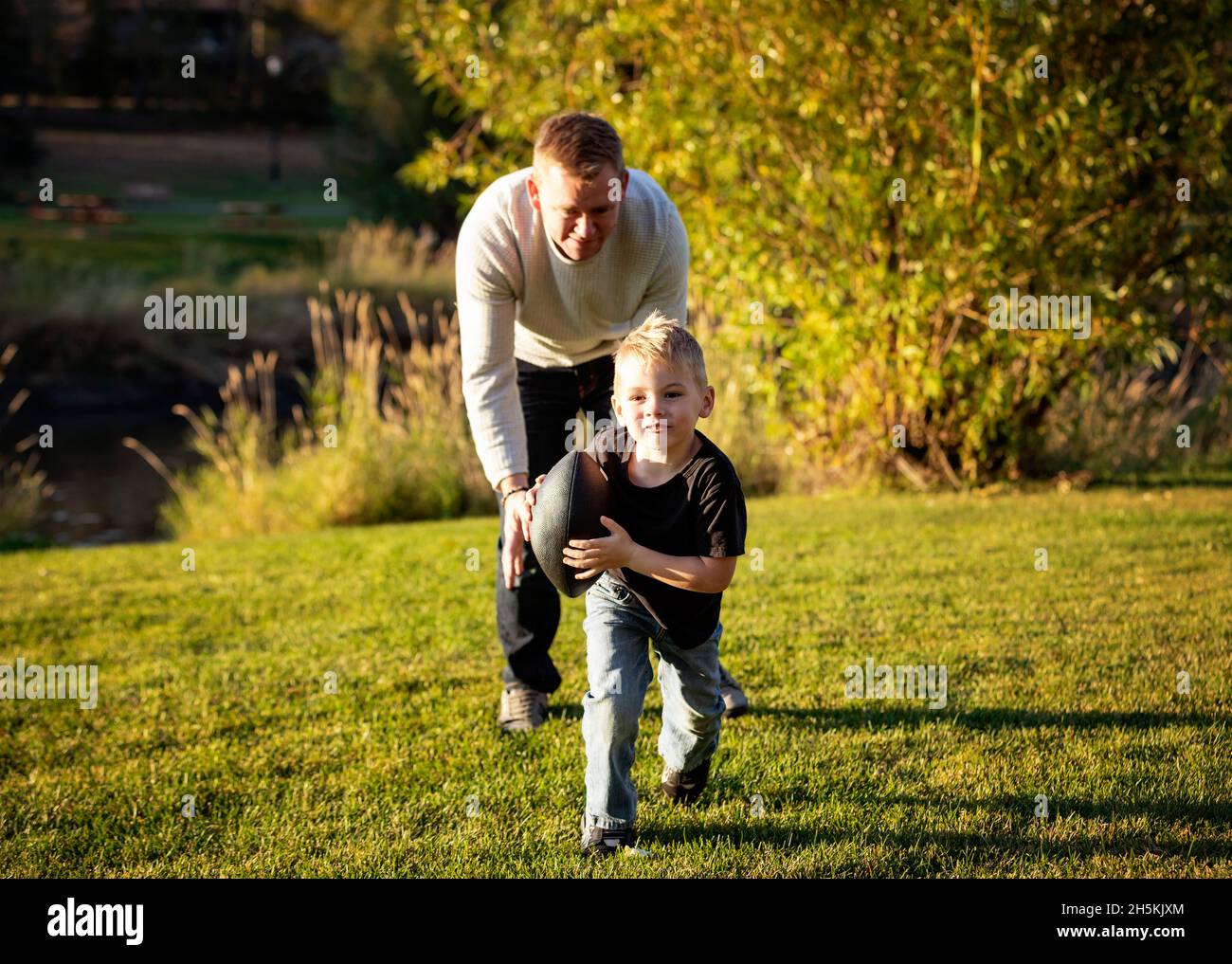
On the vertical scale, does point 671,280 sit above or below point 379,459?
above

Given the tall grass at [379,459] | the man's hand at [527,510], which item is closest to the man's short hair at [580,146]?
the man's hand at [527,510]

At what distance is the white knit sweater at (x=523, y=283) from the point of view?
14.3 feet

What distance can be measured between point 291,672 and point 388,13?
74.6ft

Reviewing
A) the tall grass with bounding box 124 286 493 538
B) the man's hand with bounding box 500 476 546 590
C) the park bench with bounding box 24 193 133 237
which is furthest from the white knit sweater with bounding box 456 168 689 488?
the park bench with bounding box 24 193 133 237

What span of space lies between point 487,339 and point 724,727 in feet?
5.64

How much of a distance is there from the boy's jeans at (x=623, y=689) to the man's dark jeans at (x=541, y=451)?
993 millimetres

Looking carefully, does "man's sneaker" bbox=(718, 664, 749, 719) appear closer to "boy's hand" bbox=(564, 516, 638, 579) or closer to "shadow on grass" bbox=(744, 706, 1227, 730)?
"shadow on grass" bbox=(744, 706, 1227, 730)

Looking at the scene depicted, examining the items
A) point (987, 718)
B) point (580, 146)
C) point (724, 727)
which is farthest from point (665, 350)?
point (987, 718)

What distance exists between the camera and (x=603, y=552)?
3.51 metres

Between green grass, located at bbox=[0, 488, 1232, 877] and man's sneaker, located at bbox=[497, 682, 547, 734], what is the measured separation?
0.10 m

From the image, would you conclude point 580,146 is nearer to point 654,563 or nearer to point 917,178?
point 654,563

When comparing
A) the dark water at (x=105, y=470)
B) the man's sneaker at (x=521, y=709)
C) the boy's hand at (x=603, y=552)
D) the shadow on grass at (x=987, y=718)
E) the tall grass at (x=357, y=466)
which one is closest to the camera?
the boy's hand at (x=603, y=552)

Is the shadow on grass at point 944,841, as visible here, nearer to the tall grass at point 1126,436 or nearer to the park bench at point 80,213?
the tall grass at point 1126,436
